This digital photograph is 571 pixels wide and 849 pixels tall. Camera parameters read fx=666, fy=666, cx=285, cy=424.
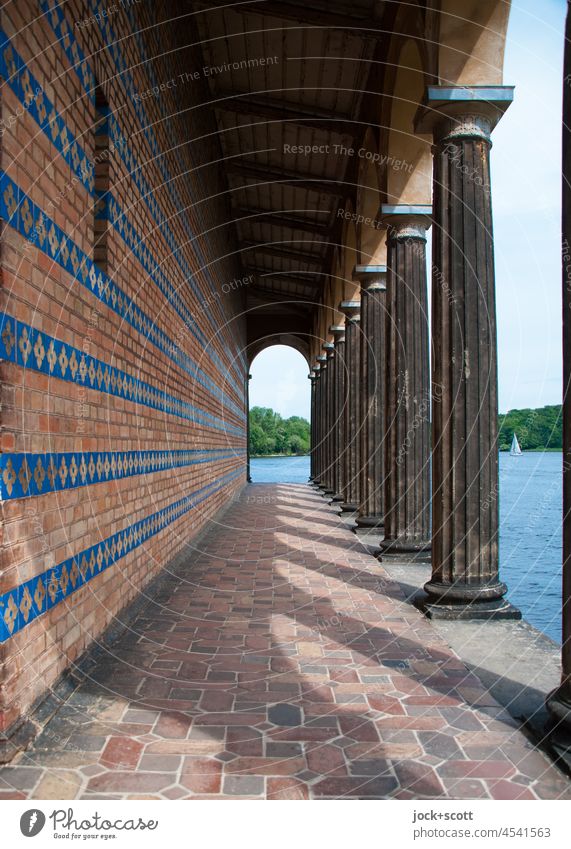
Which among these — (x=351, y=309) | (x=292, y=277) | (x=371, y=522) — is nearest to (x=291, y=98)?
(x=351, y=309)

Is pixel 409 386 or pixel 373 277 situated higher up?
pixel 373 277

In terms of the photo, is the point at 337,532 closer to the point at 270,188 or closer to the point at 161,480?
the point at 161,480

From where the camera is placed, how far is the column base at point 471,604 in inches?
201

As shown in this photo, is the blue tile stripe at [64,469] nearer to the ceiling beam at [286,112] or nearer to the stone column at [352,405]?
the ceiling beam at [286,112]

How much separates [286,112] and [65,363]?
8.03m

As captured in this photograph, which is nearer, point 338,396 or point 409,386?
point 409,386

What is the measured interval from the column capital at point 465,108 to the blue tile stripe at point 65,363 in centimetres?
325

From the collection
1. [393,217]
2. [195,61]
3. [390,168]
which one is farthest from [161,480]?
[195,61]

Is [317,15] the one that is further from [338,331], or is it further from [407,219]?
[338,331]

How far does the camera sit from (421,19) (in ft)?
19.2

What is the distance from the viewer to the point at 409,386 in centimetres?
775

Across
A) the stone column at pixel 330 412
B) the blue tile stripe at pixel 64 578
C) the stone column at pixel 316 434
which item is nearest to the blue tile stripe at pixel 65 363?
the blue tile stripe at pixel 64 578

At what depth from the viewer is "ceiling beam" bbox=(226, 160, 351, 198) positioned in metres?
12.8

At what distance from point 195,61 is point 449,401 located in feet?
22.2
